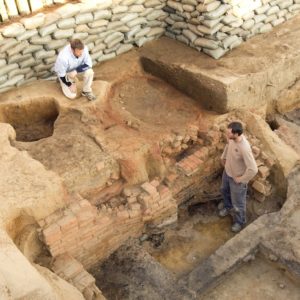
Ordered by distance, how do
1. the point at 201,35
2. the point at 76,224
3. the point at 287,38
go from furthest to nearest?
the point at 287,38 < the point at 201,35 < the point at 76,224

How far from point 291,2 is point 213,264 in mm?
5326

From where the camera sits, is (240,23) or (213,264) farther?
(240,23)

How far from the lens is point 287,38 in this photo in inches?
319

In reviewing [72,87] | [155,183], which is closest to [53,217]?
[155,183]

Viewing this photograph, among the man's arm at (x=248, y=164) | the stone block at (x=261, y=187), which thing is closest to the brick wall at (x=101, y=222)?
the man's arm at (x=248, y=164)

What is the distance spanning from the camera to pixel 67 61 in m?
6.64

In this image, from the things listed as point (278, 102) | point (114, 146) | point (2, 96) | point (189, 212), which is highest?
point (2, 96)

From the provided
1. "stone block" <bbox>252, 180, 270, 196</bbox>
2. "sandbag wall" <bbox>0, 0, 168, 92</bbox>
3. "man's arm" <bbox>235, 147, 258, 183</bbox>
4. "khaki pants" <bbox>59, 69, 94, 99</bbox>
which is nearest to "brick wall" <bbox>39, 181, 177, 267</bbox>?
"man's arm" <bbox>235, 147, 258, 183</bbox>

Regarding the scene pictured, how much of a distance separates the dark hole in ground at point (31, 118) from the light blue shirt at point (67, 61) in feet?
1.68

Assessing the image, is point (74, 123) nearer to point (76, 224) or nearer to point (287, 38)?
point (76, 224)

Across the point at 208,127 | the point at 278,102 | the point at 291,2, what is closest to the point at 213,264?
the point at 208,127

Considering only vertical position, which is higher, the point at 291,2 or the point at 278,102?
the point at 291,2

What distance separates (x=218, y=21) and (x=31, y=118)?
3333 mm

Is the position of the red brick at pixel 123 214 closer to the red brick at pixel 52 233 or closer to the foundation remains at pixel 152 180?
the foundation remains at pixel 152 180
